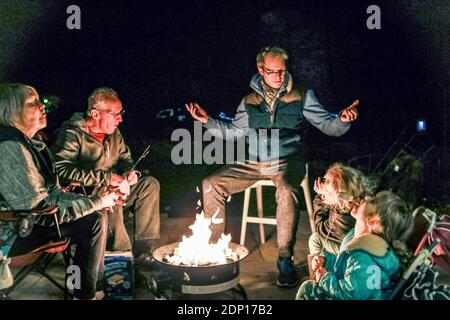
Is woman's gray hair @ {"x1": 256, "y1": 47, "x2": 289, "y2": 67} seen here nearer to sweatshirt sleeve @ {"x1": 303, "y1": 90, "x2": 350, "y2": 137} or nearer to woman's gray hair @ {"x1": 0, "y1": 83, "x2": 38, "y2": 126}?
sweatshirt sleeve @ {"x1": 303, "y1": 90, "x2": 350, "y2": 137}

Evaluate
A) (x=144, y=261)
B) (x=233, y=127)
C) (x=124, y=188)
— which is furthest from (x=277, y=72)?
(x=144, y=261)

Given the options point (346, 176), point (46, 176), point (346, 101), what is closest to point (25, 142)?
point (46, 176)

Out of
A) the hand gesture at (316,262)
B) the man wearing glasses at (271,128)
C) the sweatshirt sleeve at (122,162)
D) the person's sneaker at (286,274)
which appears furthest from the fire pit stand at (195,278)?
the sweatshirt sleeve at (122,162)

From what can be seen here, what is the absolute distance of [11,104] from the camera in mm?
3848

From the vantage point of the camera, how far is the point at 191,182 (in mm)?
8891

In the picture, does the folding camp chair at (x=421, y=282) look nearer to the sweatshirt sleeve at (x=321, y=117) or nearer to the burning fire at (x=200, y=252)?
the burning fire at (x=200, y=252)

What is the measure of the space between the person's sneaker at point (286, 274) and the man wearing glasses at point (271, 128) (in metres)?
0.66

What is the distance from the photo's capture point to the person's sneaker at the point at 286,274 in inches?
175

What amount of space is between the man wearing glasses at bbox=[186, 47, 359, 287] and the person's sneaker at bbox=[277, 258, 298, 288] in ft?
2.15

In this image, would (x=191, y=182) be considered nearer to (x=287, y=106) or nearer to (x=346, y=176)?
(x=287, y=106)

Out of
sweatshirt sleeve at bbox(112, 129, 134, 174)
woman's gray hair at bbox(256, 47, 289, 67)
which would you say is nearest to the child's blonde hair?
woman's gray hair at bbox(256, 47, 289, 67)

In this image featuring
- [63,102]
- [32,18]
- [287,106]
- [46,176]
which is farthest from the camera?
[63,102]

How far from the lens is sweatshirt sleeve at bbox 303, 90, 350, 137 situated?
Answer: 4.99 metres

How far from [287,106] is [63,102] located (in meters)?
4.93
